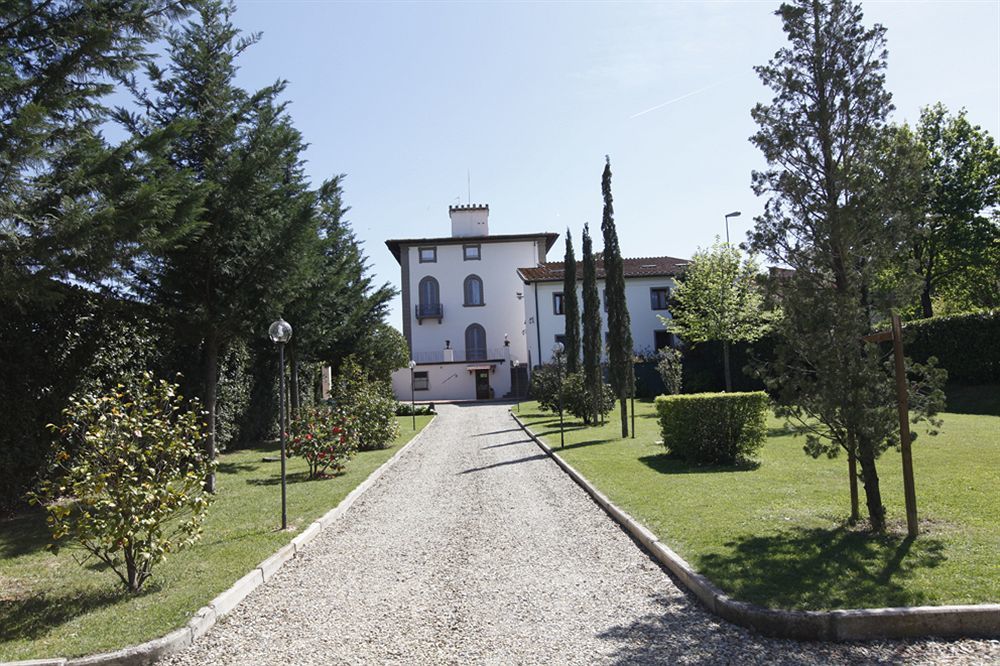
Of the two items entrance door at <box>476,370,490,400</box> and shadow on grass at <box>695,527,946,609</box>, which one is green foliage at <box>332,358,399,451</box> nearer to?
shadow on grass at <box>695,527,946,609</box>

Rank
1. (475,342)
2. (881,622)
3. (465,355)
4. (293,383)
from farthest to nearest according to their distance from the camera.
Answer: (475,342), (465,355), (293,383), (881,622)

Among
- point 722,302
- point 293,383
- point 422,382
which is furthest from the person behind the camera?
point 422,382

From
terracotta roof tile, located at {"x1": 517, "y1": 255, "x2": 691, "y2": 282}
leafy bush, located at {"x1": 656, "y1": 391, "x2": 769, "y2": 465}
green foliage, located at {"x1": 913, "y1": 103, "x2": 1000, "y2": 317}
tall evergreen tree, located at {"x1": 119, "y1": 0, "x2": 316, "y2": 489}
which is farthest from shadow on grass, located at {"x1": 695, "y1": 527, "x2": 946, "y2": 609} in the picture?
terracotta roof tile, located at {"x1": 517, "y1": 255, "x2": 691, "y2": 282}

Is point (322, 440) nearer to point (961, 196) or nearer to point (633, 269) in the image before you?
point (961, 196)

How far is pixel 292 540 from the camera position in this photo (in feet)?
26.2

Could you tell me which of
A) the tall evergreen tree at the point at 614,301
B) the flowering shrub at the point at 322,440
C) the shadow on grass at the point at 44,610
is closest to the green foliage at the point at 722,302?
the tall evergreen tree at the point at 614,301

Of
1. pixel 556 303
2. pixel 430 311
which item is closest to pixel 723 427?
pixel 556 303

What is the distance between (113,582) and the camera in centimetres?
650

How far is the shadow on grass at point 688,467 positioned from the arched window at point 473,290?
44159 millimetres

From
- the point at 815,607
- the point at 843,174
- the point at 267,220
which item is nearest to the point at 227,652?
the point at 815,607

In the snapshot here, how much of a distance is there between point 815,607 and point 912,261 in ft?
13.9

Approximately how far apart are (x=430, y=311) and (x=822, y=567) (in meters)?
51.6

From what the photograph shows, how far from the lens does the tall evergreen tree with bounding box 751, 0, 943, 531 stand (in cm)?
686

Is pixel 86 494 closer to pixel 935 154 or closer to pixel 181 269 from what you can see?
pixel 181 269
